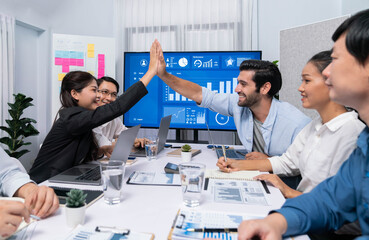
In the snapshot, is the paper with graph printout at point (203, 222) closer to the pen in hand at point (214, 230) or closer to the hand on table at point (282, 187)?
the pen in hand at point (214, 230)

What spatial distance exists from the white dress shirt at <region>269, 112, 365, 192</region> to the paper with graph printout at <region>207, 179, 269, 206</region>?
9.2 inches

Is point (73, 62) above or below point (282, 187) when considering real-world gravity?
above

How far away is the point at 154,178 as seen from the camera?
1.18 m

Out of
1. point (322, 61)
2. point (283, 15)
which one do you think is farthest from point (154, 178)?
point (283, 15)

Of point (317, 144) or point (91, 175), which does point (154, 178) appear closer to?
point (91, 175)

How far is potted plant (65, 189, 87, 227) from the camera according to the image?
70cm

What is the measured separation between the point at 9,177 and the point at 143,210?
0.52m

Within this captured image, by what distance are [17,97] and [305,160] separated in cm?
274

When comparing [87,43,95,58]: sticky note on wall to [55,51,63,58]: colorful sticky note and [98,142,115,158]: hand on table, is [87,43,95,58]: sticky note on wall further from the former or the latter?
[98,142,115,158]: hand on table

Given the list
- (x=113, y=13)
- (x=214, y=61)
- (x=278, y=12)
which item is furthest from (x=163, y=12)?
(x=278, y=12)

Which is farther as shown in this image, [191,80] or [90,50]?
[90,50]

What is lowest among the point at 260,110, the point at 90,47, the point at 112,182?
the point at 112,182

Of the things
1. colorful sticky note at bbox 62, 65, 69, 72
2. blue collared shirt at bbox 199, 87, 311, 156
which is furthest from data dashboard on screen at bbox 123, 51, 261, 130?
blue collared shirt at bbox 199, 87, 311, 156

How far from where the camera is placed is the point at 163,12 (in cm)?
343
